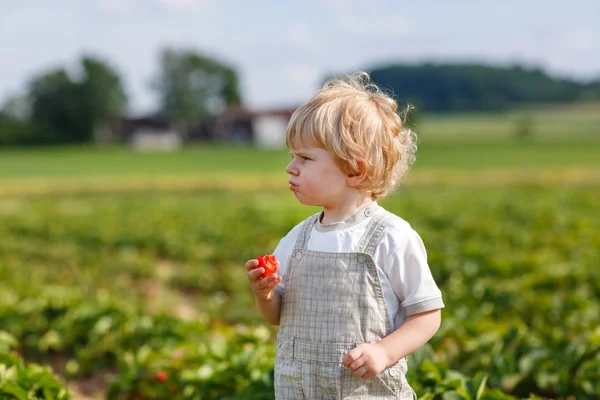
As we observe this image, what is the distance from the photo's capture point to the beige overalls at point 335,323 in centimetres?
221

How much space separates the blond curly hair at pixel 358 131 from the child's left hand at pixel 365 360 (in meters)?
0.50

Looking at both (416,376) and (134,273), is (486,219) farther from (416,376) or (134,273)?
(416,376)

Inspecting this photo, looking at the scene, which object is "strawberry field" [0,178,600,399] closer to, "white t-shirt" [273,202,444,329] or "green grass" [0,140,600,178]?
"white t-shirt" [273,202,444,329]

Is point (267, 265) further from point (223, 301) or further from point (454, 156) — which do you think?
point (454, 156)

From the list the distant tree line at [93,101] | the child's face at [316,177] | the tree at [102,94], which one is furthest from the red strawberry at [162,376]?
the tree at [102,94]

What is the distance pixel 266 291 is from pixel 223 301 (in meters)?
4.67

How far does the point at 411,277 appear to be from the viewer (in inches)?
86.8

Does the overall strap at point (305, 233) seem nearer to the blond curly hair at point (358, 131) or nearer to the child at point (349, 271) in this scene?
the child at point (349, 271)

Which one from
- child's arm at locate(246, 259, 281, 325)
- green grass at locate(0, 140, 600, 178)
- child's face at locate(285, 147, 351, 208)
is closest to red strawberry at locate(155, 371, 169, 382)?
child's arm at locate(246, 259, 281, 325)

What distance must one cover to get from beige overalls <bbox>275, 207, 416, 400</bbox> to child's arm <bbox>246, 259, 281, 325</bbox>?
0.26ft

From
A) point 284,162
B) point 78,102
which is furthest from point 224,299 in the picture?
point 78,102

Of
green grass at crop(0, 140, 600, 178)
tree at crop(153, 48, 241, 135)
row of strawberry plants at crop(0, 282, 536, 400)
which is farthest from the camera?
tree at crop(153, 48, 241, 135)

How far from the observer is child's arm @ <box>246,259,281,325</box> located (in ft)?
7.17

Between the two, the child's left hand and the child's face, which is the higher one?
the child's face
